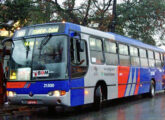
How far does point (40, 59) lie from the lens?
990 cm

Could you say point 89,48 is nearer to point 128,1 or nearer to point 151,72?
point 151,72

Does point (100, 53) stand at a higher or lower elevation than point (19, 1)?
lower

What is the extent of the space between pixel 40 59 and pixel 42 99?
50.4 inches

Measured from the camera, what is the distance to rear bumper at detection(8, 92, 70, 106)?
371 inches

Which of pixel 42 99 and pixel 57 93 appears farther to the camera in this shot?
pixel 42 99

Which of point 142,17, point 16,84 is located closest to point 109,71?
point 16,84

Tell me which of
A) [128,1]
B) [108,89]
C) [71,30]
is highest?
[128,1]

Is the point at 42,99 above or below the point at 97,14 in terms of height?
below

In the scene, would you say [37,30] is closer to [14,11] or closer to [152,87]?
[14,11]

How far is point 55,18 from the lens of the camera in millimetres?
21469

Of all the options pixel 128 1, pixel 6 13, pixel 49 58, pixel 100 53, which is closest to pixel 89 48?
pixel 100 53

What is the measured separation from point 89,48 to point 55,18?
10717 mm

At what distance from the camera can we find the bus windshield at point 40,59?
9.62 m

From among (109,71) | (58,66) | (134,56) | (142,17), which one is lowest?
(109,71)
